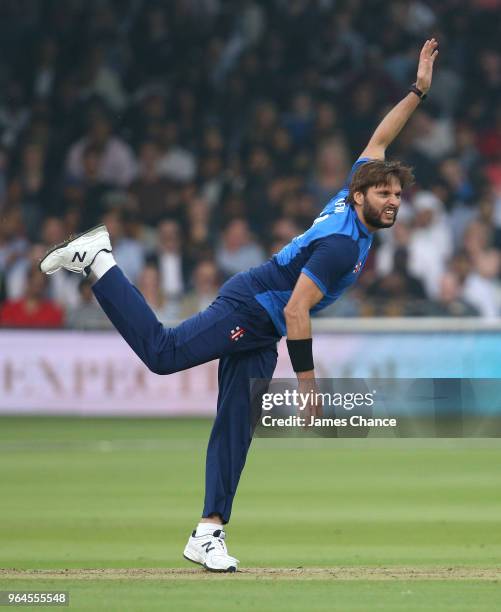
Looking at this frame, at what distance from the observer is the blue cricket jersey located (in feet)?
23.5

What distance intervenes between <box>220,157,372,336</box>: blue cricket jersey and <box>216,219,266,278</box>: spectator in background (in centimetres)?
1098

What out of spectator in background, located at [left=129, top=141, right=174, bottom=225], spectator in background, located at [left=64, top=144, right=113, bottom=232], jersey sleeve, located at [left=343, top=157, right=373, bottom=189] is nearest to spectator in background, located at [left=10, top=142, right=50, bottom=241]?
spectator in background, located at [left=64, top=144, right=113, bottom=232]

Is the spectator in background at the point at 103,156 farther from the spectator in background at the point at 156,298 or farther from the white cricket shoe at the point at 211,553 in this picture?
the white cricket shoe at the point at 211,553

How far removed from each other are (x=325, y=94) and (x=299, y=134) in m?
0.78

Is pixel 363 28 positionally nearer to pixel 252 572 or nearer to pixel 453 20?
pixel 453 20

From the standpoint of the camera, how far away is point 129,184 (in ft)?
65.4

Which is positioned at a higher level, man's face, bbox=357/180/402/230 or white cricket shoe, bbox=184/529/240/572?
man's face, bbox=357/180/402/230

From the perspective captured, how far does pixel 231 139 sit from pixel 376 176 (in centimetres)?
1371

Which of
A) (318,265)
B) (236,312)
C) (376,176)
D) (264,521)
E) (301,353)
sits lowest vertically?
(264,521)

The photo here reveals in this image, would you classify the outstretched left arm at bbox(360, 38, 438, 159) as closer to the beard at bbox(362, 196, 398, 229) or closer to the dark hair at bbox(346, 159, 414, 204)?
the dark hair at bbox(346, 159, 414, 204)

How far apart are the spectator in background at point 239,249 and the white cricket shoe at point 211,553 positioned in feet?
37.2

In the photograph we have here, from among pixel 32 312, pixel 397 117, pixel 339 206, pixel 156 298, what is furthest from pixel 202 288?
pixel 339 206

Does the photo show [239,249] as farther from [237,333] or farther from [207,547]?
[207,547]

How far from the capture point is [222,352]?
24.8 ft
